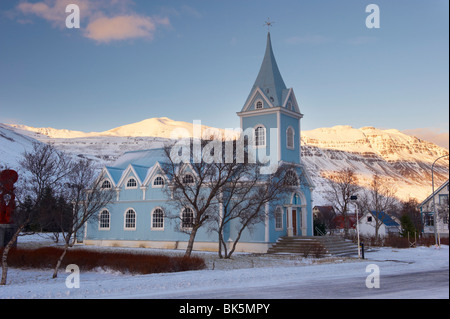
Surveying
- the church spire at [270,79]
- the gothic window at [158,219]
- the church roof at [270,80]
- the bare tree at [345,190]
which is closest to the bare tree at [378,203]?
the bare tree at [345,190]

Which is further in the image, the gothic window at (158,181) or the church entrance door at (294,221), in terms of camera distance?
the gothic window at (158,181)

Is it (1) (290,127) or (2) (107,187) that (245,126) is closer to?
(1) (290,127)

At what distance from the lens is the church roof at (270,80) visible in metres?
36.2

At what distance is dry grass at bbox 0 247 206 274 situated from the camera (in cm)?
2070

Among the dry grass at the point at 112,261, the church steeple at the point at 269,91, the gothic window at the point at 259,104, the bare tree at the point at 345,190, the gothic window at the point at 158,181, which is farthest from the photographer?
the bare tree at the point at 345,190

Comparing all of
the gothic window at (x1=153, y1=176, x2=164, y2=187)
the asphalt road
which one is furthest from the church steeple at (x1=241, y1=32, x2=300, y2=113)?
the asphalt road

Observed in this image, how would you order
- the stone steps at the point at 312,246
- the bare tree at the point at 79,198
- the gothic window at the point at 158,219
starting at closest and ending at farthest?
the bare tree at the point at 79,198 → the stone steps at the point at 312,246 → the gothic window at the point at 158,219

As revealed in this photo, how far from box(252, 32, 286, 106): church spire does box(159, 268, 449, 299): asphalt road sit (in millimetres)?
21644

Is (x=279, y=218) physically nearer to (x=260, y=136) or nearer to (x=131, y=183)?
(x=260, y=136)

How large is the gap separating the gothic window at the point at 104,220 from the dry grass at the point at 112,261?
12129 millimetres

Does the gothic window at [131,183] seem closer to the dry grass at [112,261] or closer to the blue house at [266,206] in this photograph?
the blue house at [266,206]

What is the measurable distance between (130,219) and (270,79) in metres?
17.1

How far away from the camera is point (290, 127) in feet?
121
